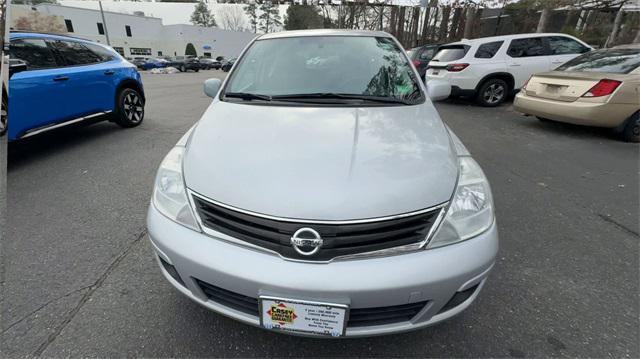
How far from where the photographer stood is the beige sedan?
465cm

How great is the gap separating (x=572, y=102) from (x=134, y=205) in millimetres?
6144

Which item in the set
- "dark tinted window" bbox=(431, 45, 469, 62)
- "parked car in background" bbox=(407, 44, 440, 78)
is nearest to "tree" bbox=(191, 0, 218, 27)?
"parked car in background" bbox=(407, 44, 440, 78)

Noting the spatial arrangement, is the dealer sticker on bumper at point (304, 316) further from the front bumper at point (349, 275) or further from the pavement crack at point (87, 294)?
the pavement crack at point (87, 294)

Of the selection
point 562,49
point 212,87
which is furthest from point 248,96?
point 562,49

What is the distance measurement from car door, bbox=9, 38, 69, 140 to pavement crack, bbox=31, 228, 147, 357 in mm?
2591

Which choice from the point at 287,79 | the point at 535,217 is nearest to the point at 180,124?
the point at 287,79

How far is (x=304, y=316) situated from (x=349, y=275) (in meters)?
0.25

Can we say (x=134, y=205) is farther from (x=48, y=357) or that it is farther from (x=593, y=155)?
(x=593, y=155)

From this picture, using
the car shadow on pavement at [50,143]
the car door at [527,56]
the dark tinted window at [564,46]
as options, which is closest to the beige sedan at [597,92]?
the car door at [527,56]

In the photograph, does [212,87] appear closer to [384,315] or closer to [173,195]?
[173,195]

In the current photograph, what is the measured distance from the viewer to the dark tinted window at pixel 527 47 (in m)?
7.36

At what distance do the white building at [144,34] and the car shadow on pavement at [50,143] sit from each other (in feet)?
172

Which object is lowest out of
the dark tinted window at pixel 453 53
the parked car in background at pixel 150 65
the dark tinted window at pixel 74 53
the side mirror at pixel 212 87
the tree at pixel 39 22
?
the parked car in background at pixel 150 65

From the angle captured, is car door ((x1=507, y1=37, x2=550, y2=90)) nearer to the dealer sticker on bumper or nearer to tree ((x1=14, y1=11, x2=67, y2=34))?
the dealer sticker on bumper
